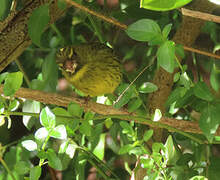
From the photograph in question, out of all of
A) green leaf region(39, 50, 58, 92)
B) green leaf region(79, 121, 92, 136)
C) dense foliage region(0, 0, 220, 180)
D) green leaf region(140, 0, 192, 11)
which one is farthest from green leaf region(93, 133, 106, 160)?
green leaf region(140, 0, 192, 11)

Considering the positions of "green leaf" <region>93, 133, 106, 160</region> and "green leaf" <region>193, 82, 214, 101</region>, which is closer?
"green leaf" <region>193, 82, 214, 101</region>

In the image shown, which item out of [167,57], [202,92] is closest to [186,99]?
[202,92]

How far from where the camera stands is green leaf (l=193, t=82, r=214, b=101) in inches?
35.0

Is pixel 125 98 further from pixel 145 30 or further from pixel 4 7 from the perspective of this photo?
pixel 4 7

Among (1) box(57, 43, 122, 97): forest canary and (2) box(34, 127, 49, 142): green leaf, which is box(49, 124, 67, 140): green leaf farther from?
(1) box(57, 43, 122, 97): forest canary

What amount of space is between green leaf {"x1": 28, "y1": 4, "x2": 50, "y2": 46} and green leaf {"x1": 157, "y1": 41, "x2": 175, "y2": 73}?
1.03 ft

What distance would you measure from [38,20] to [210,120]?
0.43 metres

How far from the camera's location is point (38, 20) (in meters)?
1.01

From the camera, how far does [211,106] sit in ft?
2.99

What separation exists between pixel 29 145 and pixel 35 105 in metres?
0.27

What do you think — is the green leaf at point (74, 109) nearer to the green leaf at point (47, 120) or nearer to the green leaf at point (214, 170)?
the green leaf at point (47, 120)

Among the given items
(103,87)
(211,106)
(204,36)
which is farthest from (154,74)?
(204,36)

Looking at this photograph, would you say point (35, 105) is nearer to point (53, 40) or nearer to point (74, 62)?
point (53, 40)

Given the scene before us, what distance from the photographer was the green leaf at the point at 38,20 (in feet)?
3.31
